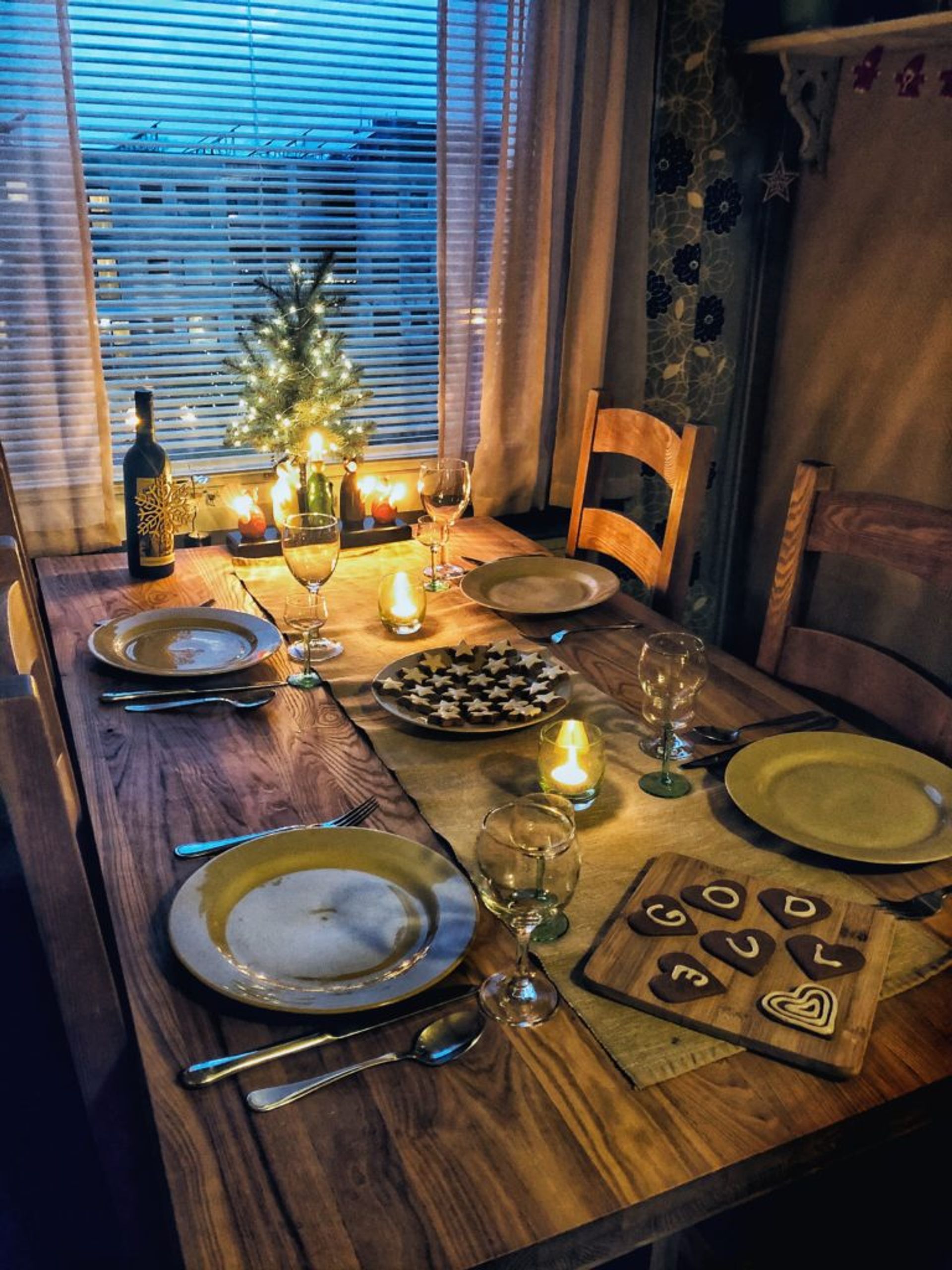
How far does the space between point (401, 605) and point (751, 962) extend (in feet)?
2.88

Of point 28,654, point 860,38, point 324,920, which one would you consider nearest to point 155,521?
point 28,654

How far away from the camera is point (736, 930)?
945mm

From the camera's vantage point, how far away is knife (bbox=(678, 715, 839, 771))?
1.25 meters

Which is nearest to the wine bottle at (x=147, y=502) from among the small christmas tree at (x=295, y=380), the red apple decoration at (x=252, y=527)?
the red apple decoration at (x=252, y=527)

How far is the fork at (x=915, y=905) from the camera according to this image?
0.99m

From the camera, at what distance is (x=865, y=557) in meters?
1.54

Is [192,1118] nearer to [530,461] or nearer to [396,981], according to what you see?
[396,981]

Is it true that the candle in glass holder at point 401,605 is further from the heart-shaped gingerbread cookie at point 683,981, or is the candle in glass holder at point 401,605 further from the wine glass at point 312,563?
the heart-shaped gingerbread cookie at point 683,981

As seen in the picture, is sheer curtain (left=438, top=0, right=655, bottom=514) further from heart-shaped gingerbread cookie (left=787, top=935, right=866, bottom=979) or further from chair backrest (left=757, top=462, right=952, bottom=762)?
heart-shaped gingerbread cookie (left=787, top=935, right=866, bottom=979)

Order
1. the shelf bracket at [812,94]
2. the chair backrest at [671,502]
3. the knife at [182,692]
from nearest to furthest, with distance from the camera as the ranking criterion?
1. the knife at [182,692]
2. the chair backrest at [671,502]
3. the shelf bracket at [812,94]

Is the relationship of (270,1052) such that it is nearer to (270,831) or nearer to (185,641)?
(270,831)

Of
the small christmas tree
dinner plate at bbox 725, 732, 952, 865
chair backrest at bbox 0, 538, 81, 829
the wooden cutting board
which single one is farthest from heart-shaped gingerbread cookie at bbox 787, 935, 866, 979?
the small christmas tree

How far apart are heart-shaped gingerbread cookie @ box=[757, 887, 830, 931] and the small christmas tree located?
1.48 meters

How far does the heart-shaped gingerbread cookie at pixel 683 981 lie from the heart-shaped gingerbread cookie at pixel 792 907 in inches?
4.1
